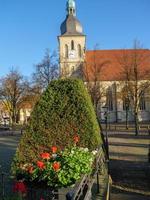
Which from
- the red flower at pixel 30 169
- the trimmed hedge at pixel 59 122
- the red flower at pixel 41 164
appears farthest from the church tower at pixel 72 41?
the red flower at pixel 41 164

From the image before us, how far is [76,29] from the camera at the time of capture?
256 feet

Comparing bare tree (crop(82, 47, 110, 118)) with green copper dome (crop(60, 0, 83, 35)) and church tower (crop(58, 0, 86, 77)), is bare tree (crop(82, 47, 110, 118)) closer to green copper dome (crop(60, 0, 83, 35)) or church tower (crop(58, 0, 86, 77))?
church tower (crop(58, 0, 86, 77))

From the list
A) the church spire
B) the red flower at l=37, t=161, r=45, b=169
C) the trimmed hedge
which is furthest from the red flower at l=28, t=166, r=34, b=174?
the church spire

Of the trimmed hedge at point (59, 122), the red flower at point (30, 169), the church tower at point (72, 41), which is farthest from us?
the church tower at point (72, 41)

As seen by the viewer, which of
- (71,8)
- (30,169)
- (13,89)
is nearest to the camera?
(30,169)

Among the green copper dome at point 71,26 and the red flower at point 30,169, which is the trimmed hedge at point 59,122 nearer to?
the red flower at point 30,169

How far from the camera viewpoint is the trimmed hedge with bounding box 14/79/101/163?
34.3 feet

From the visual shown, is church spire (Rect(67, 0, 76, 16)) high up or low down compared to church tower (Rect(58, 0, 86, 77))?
up

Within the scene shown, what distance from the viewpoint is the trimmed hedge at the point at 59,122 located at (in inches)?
411

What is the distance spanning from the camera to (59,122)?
10.7 meters

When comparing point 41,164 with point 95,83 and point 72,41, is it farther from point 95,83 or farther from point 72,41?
point 72,41

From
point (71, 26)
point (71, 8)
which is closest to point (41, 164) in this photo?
point (71, 26)

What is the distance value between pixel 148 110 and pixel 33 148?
225 feet

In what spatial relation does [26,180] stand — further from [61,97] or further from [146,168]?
[146,168]
